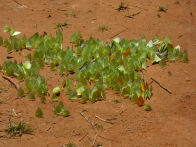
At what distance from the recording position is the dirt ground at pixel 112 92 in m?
3.33

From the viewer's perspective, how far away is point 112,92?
399 centimetres

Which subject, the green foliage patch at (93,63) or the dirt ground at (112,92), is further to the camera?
the green foliage patch at (93,63)

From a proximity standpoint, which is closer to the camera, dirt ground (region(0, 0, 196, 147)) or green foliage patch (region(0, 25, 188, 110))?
dirt ground (region(0, 0, 196, 147))

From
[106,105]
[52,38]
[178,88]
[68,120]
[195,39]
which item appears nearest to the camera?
[68,120]

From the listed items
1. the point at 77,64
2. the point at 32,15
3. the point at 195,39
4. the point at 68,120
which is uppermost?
the point at 32,15

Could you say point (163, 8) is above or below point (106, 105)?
above

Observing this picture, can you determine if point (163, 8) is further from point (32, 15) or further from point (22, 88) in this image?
point (22, 88)

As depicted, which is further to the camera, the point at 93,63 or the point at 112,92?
the point at 93,63

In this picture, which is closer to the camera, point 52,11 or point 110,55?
point 110,55

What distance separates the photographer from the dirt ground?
333 cm

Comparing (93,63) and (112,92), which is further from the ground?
(93,63)

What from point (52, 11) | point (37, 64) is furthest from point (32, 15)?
point (37, 64)

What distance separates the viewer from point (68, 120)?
11.5 ft

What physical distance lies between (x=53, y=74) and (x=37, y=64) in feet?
0.89
